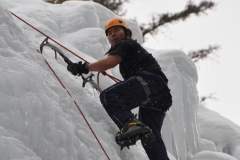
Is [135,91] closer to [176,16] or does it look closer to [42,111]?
[42,111]

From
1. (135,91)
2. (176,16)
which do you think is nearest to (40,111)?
(135,91)

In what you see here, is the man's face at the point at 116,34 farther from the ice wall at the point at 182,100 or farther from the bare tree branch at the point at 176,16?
the bare tree branch at the point at 176,16

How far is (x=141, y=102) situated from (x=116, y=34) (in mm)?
718

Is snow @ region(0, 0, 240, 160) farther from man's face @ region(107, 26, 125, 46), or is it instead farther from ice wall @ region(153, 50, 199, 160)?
ice wall @ region(153, 50, 199, 160)

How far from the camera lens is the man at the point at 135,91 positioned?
3.79 m

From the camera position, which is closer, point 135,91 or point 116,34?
point 135,91

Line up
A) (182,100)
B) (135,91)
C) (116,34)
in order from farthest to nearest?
(182,100) < (116,34) < (135,91)

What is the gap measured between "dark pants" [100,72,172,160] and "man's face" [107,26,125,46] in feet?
1.73

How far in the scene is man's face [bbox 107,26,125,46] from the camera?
170 inches

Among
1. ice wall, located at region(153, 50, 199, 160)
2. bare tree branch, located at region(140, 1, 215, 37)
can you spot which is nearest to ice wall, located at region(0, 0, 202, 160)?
ice wall, located at region(153, 50, 199, 160)

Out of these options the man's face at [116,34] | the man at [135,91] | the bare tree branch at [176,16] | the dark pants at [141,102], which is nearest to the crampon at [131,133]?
the man at [135,91]

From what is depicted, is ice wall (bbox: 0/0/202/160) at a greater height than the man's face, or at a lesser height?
lesser

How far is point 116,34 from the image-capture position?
432 cm

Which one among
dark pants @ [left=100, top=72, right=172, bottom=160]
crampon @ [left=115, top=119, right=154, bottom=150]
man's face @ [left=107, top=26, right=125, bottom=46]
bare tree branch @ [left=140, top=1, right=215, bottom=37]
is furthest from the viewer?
bare tree branch @ [left=140, top=1, right=215, bottom=37]
